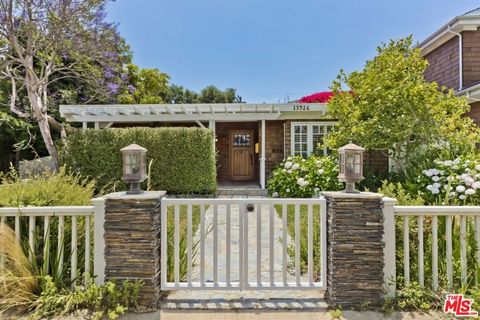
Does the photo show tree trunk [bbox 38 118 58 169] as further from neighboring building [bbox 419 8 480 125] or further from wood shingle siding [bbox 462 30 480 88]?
wood shingle siding [bbox 462 30 480 88]

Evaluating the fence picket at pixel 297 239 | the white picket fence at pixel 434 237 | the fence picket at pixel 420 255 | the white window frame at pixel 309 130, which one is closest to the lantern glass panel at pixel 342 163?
the white picket fence at pixel 434 237

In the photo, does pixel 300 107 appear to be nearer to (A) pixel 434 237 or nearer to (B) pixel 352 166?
(B) pixel 352 166

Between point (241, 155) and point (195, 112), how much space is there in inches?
130

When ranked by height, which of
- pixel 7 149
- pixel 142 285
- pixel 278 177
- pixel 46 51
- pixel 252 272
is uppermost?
pixel 46 51

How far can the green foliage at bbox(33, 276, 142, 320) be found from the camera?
2.55 metres

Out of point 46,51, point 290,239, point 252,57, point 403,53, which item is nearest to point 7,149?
point 46,51

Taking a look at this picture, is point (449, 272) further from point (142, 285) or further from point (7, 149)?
point (7, 149)

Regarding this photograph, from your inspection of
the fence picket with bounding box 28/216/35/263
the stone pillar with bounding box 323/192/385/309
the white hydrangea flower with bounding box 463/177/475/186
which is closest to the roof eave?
the white hydrangea flower with bounding box 463/177/475/186

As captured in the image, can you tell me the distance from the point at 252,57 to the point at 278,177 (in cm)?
1195

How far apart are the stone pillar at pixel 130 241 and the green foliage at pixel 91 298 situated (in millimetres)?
90

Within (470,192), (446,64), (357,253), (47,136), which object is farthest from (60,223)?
(446,64)

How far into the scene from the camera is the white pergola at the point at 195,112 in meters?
9.18

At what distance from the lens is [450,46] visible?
917 cm

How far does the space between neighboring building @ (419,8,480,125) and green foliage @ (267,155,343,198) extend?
168 inches
